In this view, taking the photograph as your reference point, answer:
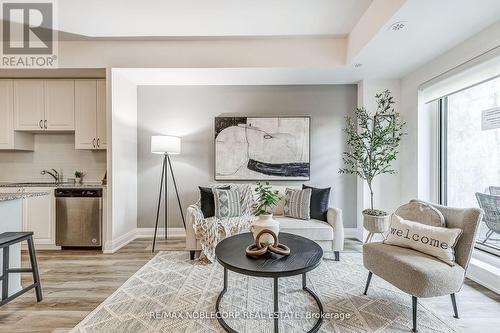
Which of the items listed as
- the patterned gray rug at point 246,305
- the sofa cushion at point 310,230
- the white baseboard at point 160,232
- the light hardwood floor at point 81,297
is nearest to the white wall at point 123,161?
the white baseboard at point 160,232

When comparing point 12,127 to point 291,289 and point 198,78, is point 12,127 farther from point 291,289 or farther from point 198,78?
point 291,289

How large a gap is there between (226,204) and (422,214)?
6.97 ft

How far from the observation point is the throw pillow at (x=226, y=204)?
305 cm

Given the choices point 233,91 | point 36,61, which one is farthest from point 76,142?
point 233,91

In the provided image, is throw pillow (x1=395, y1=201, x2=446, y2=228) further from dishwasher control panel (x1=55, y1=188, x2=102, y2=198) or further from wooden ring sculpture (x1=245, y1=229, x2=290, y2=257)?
dishwasher control panel (x1=55, y1=188, x2=102, y2=198)

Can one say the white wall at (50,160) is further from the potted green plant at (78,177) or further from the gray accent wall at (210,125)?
→ the gray accent wall at (210,125)

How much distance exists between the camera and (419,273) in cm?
162

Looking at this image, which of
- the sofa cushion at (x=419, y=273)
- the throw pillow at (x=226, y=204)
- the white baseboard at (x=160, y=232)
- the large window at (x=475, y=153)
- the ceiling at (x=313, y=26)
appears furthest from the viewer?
the white baseboard at (x=160, y=232)

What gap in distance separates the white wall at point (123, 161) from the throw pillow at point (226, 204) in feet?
4.89

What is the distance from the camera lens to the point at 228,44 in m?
3.23

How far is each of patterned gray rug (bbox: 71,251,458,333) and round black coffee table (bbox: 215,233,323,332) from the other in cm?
12

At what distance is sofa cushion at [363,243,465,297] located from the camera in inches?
63.7

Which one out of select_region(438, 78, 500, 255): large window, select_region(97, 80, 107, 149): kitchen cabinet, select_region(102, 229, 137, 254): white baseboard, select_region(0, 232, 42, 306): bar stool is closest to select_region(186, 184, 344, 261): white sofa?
select_region(102, 229, 137, 254): white baseboard

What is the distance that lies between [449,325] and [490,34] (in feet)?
8.81
